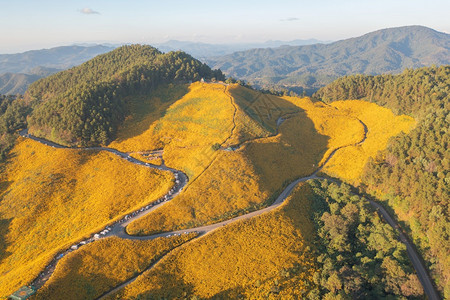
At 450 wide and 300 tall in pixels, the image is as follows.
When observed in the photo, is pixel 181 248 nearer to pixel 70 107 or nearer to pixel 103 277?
pixel 103 277

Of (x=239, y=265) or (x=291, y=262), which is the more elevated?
(x=291, y=262)

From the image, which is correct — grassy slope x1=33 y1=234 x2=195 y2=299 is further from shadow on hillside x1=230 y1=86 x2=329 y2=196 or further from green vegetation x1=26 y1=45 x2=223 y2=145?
green vegetation x1=26 y1=45 x2=223 y2=145

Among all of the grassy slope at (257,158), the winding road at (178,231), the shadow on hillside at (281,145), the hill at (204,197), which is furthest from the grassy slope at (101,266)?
the shadow on hillside at (281,145)

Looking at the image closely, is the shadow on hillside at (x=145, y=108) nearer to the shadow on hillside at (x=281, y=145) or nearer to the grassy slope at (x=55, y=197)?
the grassy slope at (x=55, y=197)

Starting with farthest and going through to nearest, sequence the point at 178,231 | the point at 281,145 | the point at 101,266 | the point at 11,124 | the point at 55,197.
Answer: the point at 11,124 → the point at 281,145 → the point at 55,197 → the point at 178,231 → the point at 101,266

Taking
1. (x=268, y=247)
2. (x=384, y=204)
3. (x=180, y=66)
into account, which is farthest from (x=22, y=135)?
(x=384, y=204)

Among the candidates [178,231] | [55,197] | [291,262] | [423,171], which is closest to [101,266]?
[178,231]

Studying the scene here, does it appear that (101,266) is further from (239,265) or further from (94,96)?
(94,96)

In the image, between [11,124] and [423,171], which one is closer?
[423,171]
